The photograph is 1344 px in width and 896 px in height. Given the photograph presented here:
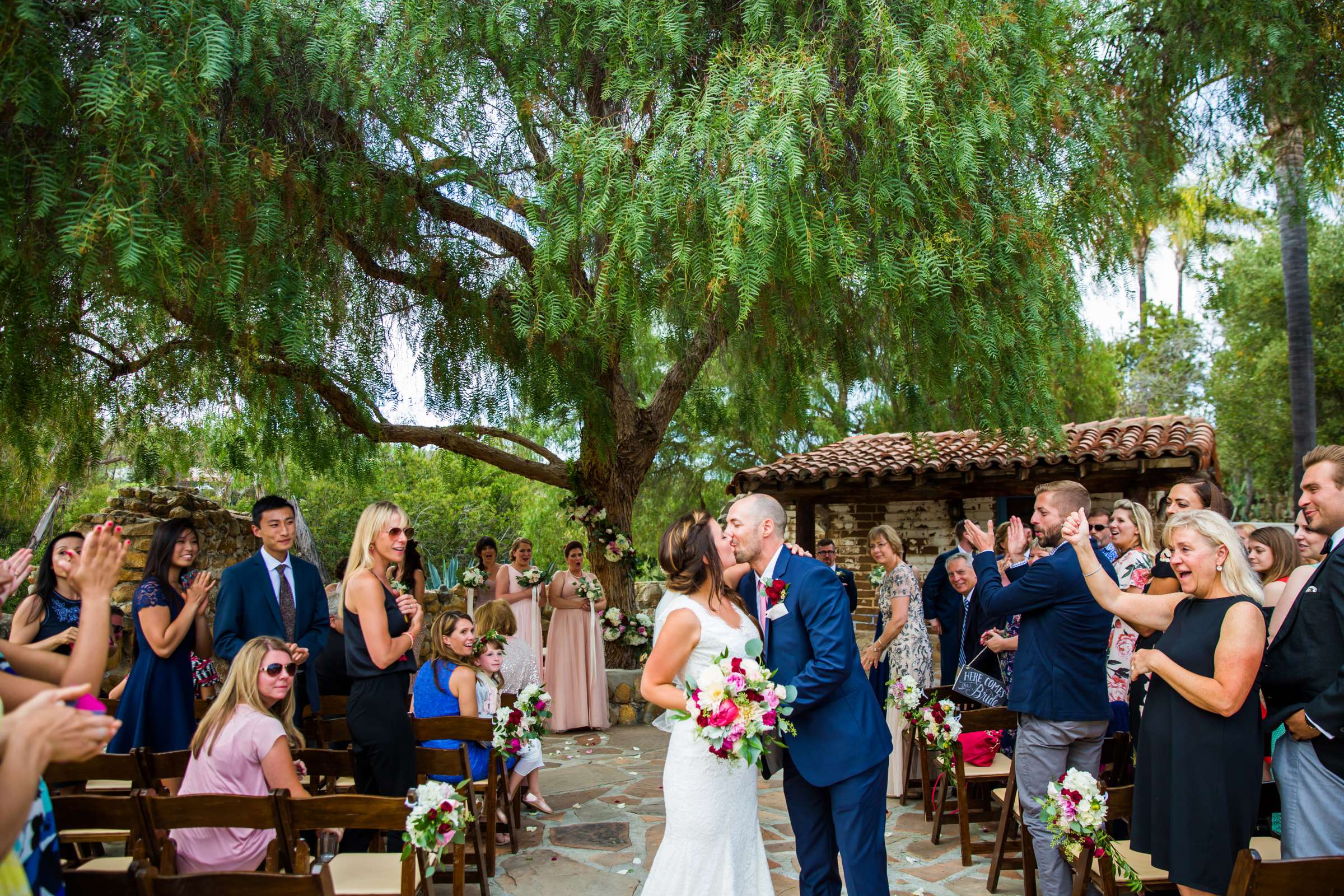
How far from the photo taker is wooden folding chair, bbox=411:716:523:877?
464cm

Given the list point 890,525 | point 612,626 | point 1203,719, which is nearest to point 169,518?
point 612,626

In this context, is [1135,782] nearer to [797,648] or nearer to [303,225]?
[797,648]

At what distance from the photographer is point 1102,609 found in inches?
160

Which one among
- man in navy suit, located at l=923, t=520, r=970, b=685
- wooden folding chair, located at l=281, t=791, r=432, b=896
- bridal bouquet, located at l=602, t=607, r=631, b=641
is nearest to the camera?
wooden folding chair, located at l=281, t=791, r=432, b=896

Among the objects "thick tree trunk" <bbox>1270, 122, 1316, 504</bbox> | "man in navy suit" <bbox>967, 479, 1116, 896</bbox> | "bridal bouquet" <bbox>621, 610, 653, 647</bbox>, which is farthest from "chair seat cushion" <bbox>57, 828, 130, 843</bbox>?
"thick tree trunk" <bbox>1270, 122, 1316, 504</bbox>

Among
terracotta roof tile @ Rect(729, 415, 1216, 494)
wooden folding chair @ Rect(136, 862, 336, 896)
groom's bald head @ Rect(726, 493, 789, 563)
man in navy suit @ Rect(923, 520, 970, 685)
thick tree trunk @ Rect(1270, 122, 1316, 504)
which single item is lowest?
wooden folding chair @ Rect(136, 862, 336, 896)

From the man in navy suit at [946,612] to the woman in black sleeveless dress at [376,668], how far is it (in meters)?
3.94

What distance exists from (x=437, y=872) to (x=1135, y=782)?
3457mm

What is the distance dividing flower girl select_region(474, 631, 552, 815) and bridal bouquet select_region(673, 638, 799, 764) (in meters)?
2.53

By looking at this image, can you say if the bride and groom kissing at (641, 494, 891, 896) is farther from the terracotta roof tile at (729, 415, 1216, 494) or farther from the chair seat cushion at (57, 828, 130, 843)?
the terracotta roof tile at (729, 415, 1216, 494)

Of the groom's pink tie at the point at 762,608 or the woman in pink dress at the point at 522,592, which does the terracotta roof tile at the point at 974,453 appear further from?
the groom's pink tie at the point at 762,608

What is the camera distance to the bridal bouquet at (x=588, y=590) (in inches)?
343

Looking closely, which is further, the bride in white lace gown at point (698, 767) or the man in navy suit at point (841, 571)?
the man in navy suit at point (841, 571)

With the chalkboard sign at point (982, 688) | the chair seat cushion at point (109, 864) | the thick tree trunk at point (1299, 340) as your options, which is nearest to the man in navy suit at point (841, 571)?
the chalkboard sign at point (982, 688)
